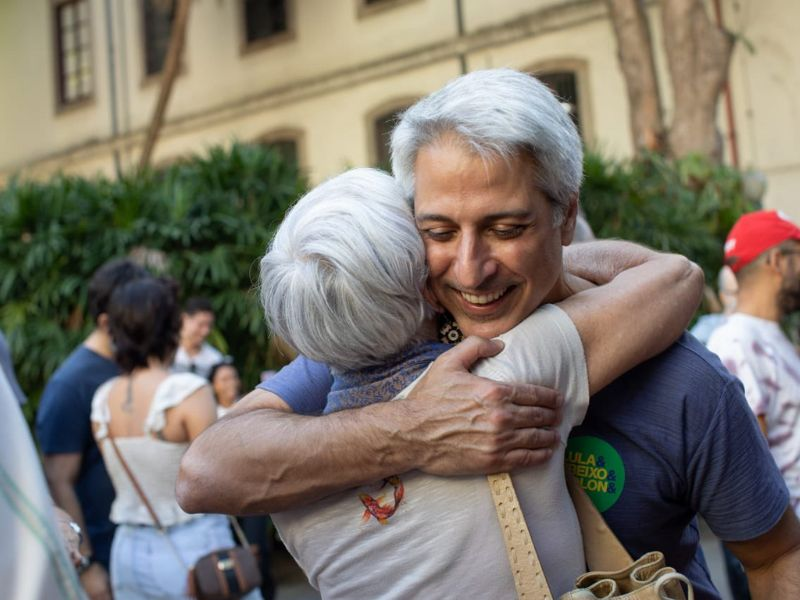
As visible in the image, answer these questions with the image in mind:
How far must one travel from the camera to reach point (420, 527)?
176cm

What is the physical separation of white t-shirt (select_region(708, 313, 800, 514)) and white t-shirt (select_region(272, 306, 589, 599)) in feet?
6.67

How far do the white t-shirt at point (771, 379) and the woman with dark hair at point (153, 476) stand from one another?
6.34ft

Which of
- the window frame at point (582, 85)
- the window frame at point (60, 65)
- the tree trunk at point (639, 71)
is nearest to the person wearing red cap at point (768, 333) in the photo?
the tree trunk at point (639, 71)

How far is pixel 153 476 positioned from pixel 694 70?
10.4 meters

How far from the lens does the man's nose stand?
1.83 meters

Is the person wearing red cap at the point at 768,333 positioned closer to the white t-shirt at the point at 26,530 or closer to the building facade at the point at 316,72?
the white t-shirt at the point at 26,530

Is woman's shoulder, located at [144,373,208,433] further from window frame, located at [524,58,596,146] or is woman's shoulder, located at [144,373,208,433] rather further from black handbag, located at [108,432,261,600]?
window frame, located at [524,58,596,146]

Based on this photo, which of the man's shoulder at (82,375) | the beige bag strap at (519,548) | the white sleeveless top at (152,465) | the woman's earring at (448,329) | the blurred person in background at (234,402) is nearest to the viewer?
the beige bag strap at (519,548)

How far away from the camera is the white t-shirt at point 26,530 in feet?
4.15

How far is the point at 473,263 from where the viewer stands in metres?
1.84

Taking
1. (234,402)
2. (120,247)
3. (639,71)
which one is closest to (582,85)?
(639,71)

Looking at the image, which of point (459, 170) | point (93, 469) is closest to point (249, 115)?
point (93, 469)

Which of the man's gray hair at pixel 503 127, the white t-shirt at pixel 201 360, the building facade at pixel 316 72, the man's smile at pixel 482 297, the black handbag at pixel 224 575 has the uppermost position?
the building facade at pixel 316 72

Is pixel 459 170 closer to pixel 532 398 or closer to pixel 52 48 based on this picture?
Answer: pixel 532 398
